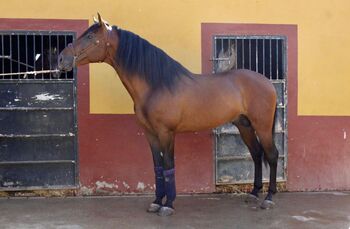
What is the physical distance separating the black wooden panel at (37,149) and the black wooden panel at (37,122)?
0.33 feet

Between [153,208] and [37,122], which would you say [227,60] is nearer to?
[153,208]

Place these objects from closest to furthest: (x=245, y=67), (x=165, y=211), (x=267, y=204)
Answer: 1. (x=165, y=211)
2. (x=267, y=204)
3. (x=245, y=67)

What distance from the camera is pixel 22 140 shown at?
5410 mm

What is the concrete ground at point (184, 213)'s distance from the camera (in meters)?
4.40

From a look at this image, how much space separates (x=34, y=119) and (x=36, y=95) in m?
0.29

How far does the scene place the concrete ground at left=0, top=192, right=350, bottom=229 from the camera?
14.4 ft

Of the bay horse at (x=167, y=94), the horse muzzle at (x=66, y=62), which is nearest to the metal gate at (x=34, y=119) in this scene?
the horse muzzle at (x=66, y=62)

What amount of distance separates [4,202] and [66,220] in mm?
1122

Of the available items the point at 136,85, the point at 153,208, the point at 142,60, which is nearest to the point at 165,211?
the point at 153,208

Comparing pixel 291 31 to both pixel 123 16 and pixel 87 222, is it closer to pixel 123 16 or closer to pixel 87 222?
pixel 123 16

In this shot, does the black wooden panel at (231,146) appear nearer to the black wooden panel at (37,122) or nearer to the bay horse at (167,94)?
the bay horse at (167,94)

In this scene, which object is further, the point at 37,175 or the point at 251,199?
the point at 37,175

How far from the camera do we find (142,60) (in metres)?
4.62

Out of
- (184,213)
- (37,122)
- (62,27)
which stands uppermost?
(62,27)
